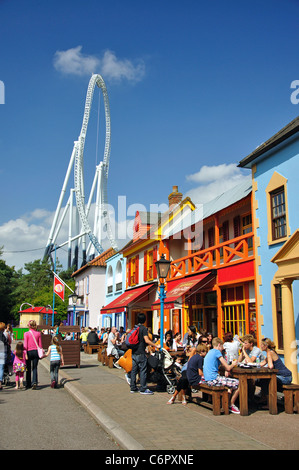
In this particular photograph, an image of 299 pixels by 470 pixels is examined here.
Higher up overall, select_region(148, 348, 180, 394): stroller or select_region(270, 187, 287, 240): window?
Result: select_region(270, 187, 287, 240): window

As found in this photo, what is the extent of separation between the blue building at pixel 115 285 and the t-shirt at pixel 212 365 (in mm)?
19422

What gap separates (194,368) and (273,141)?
6.62 metres

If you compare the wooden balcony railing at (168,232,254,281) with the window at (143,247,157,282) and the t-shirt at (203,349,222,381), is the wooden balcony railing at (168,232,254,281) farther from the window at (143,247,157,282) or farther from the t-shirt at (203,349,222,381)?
the t-shirt at (203,349,222,381)

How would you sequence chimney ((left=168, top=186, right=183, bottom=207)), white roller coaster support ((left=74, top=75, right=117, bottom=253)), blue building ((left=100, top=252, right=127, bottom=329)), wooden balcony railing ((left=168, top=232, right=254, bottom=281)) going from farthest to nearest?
1. white roller coaster support ((left=74, top=75, right=117, bottom=253))
2. blue building ((left=100, top=252, right=127, bottom=329))
3. chimney ((left=168, top=186, right=183, bottom=207))
4. wooden balcony railing ((left=168, top=232, right=254, bottom=281))

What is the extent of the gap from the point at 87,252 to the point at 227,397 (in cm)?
5510

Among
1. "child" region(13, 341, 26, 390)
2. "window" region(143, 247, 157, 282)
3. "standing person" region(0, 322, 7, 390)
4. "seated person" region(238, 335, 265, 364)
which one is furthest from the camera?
"window" region(143, 247, 157, 282)

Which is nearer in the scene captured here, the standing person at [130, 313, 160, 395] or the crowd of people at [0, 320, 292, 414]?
the crowd of people at [0, 320, 292, 414]

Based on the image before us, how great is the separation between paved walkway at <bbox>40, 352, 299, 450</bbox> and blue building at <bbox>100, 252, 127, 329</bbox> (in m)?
18.4

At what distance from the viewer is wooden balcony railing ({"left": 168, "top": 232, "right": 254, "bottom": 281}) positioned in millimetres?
13710

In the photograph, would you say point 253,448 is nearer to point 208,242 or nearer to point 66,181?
point 208,242

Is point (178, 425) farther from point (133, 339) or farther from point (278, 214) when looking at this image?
point (278, 214)

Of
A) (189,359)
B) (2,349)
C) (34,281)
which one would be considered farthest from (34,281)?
(189,359)

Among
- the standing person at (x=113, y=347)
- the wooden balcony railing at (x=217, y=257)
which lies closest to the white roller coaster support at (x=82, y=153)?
the wooden balcony railing at (x=217, y=257)

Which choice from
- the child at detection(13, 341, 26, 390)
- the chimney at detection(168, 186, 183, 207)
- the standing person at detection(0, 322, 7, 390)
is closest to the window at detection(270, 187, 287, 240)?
the child at detection(13, 341, 26, 390)
